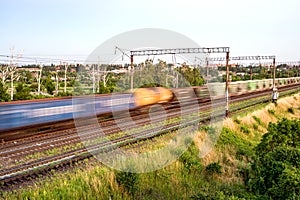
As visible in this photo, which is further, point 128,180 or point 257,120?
point 257,120

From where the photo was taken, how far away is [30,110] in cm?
1174

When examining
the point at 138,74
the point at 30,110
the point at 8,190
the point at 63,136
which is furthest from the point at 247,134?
the point at 138,74

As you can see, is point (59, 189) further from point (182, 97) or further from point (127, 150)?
point (182, 97)

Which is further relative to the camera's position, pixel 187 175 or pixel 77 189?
pixel 187 175

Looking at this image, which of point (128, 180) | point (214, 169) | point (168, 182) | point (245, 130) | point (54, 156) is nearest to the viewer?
point (128, 180)

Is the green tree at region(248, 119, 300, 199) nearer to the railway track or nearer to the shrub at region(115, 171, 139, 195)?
the shrub at region(115, 171, 139, 195)

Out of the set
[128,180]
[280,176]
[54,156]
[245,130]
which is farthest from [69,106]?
[280,176]

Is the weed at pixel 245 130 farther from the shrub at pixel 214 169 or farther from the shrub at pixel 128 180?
the shrub at pixel 128 180

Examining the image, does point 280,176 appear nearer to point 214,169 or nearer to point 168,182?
point 168,182

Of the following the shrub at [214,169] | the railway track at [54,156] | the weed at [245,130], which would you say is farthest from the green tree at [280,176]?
the weed at [245,130]

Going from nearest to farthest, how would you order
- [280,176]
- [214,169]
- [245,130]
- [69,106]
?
1. [280,176]
2. [214,169]
3. [69,106]
4. [245,130]

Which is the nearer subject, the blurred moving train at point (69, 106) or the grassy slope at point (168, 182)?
the grassy slope at point (168, 182)

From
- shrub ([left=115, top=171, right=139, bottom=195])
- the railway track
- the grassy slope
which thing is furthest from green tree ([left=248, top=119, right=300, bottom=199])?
the railway track

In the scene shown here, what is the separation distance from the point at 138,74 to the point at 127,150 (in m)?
20.6
